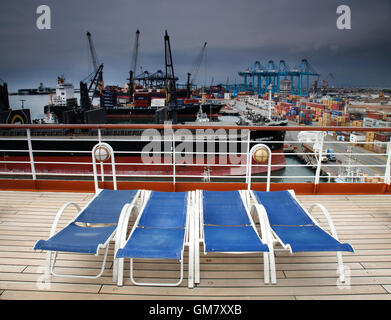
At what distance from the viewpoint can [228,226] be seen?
1383mm

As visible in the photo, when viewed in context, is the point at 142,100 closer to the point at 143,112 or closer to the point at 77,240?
the point at 143,112

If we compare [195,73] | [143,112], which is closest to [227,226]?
[143,112]

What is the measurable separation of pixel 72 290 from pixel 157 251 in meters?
0.46

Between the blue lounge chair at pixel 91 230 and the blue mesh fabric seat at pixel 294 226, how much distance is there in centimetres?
92

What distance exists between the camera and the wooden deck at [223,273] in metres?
1.11

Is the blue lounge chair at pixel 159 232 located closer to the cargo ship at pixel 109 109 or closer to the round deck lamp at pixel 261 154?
the round deck lamp at pixel 261 154

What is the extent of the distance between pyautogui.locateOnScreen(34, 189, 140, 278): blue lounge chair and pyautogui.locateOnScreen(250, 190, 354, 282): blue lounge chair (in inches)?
35.7

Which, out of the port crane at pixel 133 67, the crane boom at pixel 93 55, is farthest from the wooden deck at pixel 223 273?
the port crane at pixel 133 67

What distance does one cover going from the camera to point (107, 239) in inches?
46.9

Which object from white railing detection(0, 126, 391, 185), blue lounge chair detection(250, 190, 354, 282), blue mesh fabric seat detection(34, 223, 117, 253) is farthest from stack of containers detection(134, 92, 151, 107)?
blue mesh fabric seat detection(34, 223, 117, 253)

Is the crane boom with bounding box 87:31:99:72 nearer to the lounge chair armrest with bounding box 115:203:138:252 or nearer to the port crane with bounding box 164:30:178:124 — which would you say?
the port crane with bounding box 164:30:178:124

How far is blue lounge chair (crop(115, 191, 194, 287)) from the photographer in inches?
43.0
